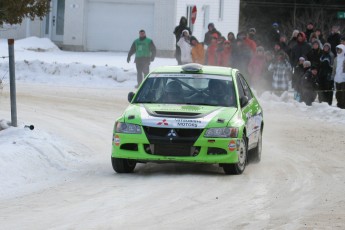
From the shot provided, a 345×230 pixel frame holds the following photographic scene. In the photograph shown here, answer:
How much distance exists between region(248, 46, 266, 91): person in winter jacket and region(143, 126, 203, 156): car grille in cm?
1538

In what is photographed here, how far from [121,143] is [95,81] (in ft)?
62.4

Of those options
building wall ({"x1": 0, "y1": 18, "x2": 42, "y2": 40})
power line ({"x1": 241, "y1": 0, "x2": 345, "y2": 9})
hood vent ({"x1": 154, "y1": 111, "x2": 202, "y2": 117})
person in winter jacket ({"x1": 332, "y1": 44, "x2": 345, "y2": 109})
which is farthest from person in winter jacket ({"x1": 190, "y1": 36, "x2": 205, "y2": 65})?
power line ({"x1": 241, "y1": 0, "x2": 345, "y2": 9})

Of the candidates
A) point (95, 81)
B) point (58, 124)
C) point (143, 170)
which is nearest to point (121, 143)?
point (143, 170)

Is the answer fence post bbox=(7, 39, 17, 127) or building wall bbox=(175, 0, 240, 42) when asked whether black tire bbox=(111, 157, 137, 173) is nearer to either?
fence post bbox=(7, 39, 17, 127)

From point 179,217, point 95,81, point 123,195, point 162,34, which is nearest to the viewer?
A: point 179,217

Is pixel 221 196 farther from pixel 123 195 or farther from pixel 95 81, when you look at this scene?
pixel 95 81

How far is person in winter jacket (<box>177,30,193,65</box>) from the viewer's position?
3004 centimetres

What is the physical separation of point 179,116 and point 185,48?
16579 millimetres

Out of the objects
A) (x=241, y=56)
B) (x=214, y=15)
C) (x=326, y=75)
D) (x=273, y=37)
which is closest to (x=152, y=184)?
(x=326, y=75)

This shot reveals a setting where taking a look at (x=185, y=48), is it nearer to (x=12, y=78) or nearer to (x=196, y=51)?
(x=196, y=51)

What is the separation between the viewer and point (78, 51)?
46375mm

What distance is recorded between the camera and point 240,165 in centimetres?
1388

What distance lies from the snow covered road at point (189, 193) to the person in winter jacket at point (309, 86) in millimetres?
7406

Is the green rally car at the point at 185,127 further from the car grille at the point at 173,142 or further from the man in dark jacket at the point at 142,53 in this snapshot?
the man in dark jacket at the point at 142,53
